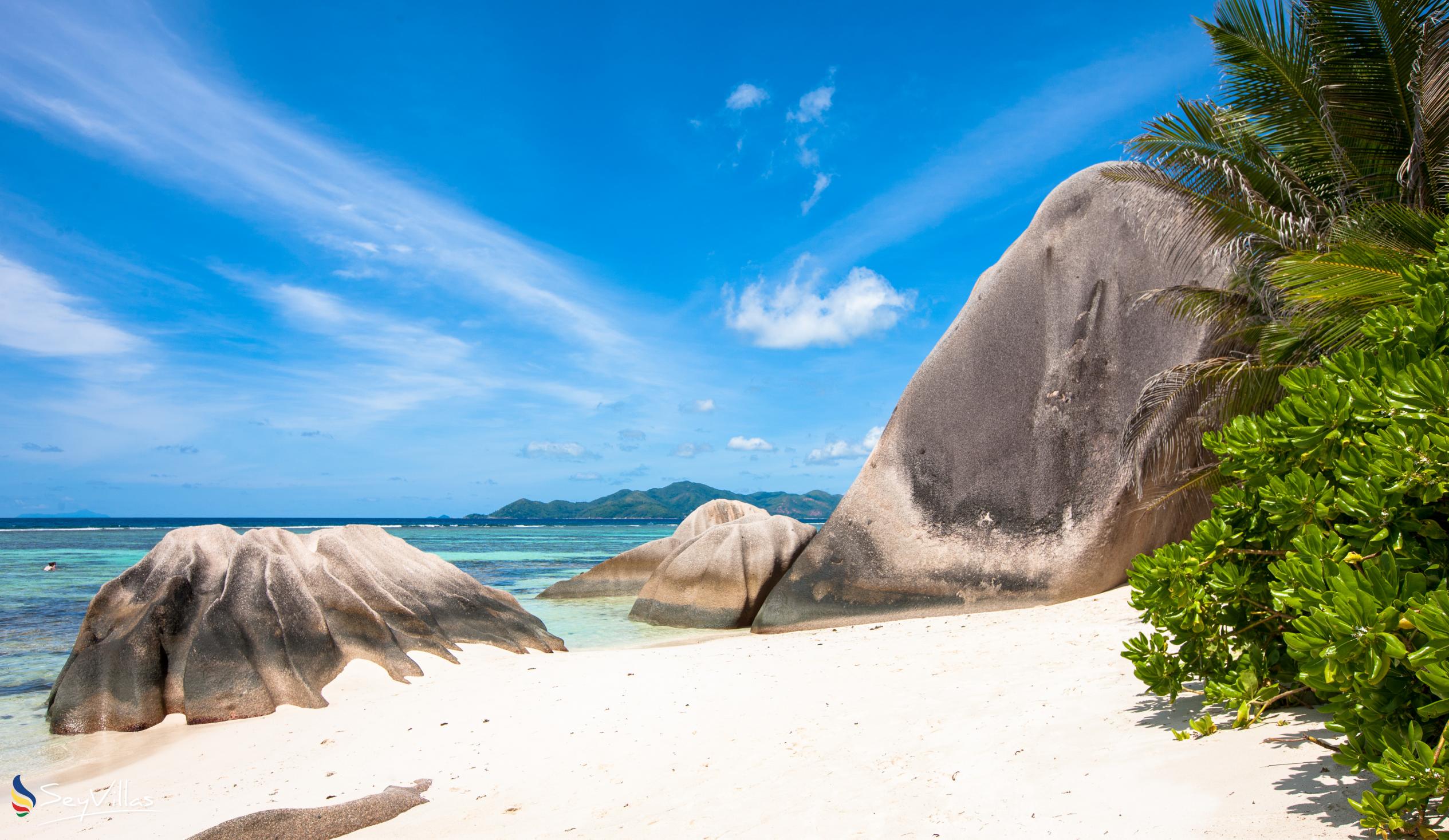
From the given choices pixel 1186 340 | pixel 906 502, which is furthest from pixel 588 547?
pixel 1186 340

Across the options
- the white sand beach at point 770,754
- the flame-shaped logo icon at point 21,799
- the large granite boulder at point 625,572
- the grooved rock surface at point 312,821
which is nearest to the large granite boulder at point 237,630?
the white sand beach at point 770,754

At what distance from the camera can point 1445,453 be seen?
203 centimetres

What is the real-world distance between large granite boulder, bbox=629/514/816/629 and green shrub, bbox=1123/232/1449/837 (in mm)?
9062

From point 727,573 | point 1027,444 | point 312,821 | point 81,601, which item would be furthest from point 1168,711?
point 81,601

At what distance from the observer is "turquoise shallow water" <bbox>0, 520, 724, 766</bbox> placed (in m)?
7.57

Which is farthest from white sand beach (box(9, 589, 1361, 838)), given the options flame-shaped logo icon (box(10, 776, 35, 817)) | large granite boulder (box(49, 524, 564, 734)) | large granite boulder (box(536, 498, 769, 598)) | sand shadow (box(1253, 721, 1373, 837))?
large granite boulder (box(536, 498, 769, 598))

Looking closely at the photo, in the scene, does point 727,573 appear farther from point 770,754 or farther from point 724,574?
point 770,754

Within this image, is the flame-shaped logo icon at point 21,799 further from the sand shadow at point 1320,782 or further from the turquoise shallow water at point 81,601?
the sand shadow at point 1320,782

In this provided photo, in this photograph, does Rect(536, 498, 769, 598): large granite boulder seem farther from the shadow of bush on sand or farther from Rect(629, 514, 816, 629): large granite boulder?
the shadow of bush on sand

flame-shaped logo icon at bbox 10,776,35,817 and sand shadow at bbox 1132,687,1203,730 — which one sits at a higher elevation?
sand shadow at bbox 1132,687,1203,730

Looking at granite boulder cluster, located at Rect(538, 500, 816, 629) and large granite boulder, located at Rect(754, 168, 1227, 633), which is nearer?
large granite boulder, located at Rect(754, 168, 1227, 633)

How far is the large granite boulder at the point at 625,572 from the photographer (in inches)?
683

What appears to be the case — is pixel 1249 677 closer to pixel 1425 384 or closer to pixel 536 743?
pixel 1425 384

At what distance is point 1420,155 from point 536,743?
8046 millimetres
